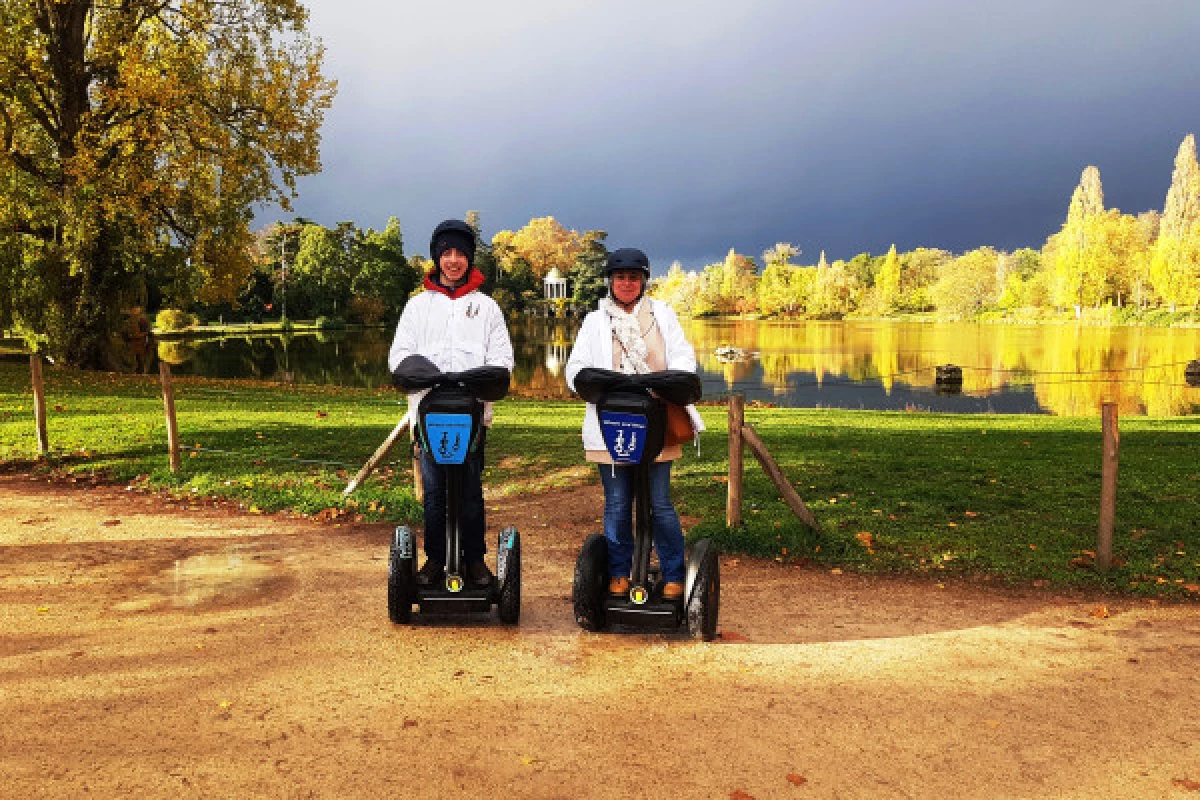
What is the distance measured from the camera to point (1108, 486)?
23.3 feet

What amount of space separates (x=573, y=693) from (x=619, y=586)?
0.91 m

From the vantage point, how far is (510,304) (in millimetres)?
108438

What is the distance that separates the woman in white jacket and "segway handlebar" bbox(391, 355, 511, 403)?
0.47 m

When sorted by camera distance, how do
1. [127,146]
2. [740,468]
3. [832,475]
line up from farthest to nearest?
1. [127,146]
2. [832,475]
3. [740,468]

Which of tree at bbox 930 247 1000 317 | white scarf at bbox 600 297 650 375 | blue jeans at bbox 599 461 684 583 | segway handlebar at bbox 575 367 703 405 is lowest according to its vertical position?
blue jeans at bbox 599 461 684 583

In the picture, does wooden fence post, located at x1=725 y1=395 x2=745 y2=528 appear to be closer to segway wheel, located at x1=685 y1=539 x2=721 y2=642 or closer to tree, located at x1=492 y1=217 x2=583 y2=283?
segway wheel, located at x1=685 y1=539 x2=721 y2=642

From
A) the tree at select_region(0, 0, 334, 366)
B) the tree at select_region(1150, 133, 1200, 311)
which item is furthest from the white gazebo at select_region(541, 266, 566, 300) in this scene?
the tree at select_region(0, 0, 334, 366)

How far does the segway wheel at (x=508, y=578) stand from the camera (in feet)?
18.3

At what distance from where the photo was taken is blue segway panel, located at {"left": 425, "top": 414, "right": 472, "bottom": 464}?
4930mm

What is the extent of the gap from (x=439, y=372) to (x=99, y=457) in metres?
9.84

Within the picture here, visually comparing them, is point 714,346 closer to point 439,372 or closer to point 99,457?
point 99,457

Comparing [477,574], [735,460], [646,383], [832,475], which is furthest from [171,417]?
[832,475]

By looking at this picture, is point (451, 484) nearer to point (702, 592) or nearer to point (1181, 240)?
point (702, 592)

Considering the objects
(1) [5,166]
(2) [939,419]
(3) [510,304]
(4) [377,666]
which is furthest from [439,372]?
(3) [510,304]
